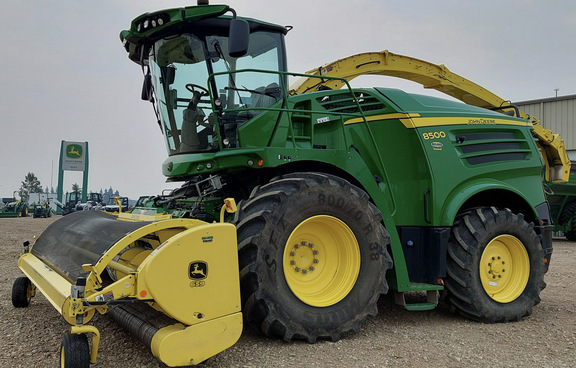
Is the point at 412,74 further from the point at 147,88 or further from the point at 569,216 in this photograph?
the point at 569,216

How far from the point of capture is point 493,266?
199 inches

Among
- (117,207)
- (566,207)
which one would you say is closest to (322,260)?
(117,207)

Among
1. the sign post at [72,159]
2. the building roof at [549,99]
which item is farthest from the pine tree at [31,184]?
the building roof at [549,99]

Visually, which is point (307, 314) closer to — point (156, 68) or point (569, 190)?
point (156, 68)

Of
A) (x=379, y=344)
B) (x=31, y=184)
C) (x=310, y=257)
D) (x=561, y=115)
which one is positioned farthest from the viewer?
(x=31, y=184)

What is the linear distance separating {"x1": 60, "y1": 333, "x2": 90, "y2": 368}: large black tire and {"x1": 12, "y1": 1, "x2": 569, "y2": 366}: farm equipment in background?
5cm

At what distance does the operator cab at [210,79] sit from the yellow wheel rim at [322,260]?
109 centimetres

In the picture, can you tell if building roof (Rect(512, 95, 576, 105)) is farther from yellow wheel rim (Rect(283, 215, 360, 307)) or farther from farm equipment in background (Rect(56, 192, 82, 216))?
farm equipment in background (Rect(56, 192, 82, 216))

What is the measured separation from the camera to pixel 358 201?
420 centimetres

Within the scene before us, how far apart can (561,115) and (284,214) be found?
18.7 meters

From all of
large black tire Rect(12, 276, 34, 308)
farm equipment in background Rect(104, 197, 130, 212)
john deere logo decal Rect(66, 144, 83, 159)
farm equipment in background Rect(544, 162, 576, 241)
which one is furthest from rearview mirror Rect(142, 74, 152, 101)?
john deere logo decal Rect(66, 144, 83, 159)

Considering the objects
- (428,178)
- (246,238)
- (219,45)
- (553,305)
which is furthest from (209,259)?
(553,305)

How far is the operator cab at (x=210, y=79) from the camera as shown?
453 cm

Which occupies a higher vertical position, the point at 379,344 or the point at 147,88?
the point at 147,88
